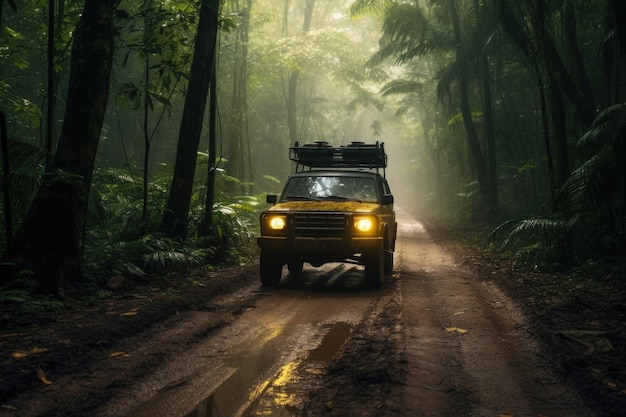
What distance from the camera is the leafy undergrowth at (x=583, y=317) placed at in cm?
427

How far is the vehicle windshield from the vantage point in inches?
372

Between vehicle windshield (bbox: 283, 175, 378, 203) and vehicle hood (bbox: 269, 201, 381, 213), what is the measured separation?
0.33 m

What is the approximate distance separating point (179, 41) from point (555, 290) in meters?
7.37

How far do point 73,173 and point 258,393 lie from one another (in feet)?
15.1

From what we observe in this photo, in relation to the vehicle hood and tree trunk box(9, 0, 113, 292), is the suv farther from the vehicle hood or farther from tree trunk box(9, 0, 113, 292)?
tree trunk box(9, 0, 113, 292)

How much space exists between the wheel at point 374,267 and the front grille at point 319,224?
24.2 inches

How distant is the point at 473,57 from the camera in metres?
18.4


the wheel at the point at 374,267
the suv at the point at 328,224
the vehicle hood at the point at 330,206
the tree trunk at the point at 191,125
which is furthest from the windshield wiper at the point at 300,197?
the tree trunk at the point at 191,125

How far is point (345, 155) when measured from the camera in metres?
10.7

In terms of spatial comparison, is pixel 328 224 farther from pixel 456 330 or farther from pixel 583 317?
pixel 583 317

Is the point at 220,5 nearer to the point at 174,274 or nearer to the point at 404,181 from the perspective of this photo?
the point at 174,274

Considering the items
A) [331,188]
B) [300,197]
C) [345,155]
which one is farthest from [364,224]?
[345,155]

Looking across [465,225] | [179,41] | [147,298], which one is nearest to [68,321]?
[147,298]

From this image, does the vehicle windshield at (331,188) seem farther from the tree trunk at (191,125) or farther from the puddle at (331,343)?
the puddle at (331,343)
